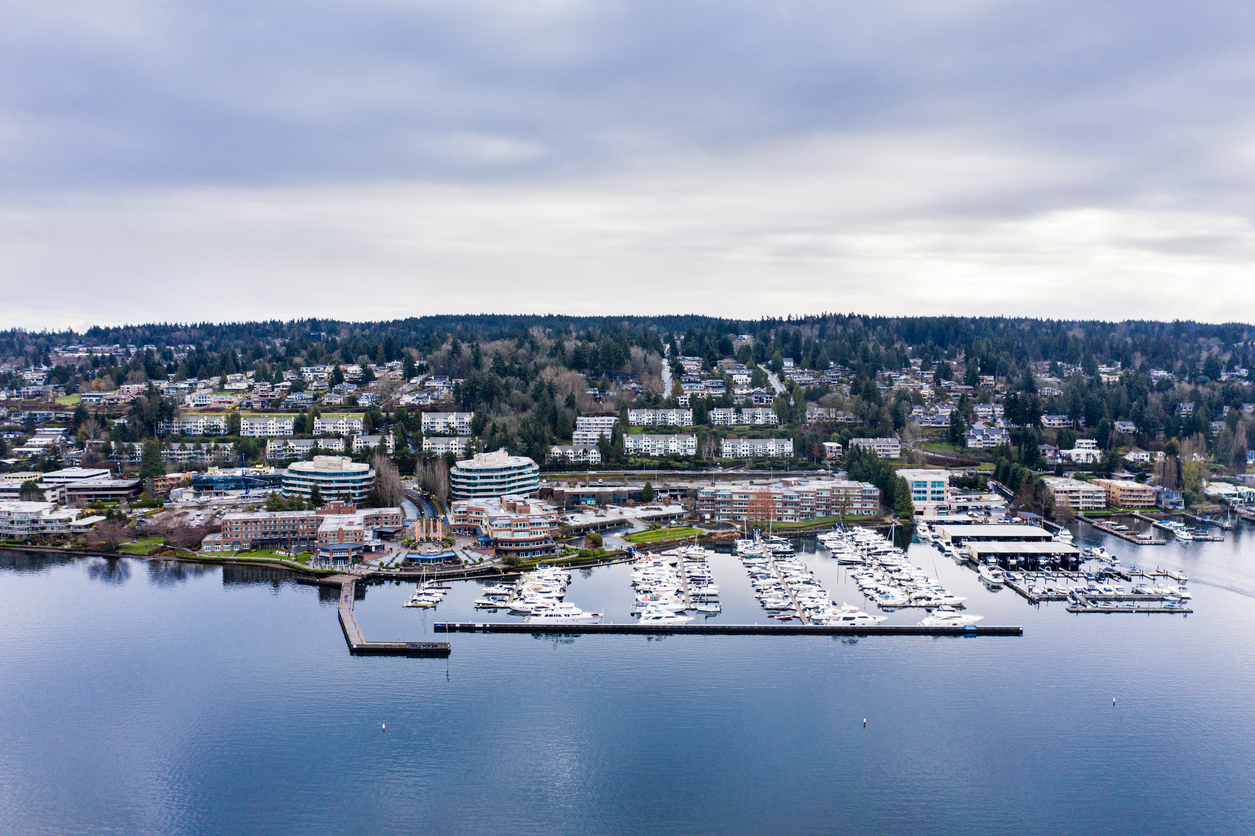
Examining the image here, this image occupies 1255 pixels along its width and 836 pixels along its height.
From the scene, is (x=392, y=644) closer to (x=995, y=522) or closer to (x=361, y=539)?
(x=361, y=539)

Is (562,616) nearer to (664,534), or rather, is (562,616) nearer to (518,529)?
(518,529)

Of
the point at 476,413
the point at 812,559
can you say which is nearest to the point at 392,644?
the point at 812,559

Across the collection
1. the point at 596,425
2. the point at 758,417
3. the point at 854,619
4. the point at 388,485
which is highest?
the point at 758,417

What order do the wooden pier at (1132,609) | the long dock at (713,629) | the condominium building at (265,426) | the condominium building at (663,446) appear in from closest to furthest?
the long dock at (713,629) < the wooden pier at (1132,609) < the condominium building at (663,446) < the condominium building at (265,426)

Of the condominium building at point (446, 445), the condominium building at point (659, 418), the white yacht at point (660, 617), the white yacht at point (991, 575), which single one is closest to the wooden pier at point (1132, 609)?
the white yacht at point (991, 575)

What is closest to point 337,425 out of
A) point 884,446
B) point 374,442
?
point 374,442

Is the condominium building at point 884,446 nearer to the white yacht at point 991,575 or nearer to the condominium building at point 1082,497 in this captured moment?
the condominium building at point 1082,497
